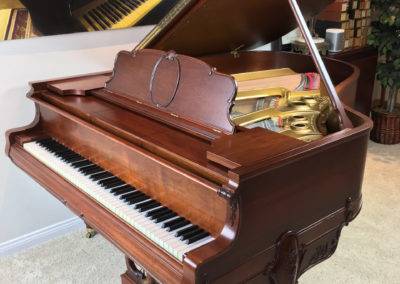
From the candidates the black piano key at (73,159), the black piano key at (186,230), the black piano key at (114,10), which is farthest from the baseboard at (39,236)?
the black piano key at (186,230)

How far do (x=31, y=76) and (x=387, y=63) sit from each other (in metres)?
3.12

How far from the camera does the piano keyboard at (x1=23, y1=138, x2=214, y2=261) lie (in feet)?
4.21

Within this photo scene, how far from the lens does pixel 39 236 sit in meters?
2.62

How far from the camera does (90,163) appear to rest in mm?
1815

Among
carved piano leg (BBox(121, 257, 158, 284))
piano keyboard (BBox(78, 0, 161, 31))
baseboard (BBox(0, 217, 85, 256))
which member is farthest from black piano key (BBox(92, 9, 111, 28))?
carved piano leg (BBox(121, 257, 158, 284))

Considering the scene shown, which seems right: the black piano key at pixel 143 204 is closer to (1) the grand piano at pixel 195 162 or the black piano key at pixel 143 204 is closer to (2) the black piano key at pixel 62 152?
(1) the grand piano at pixel 195 162

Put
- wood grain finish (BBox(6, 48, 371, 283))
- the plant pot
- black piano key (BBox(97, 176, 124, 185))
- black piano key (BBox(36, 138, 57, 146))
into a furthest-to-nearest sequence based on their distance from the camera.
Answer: the plant pot
black piano key (BBox(36, 138, 57, 146))
black piano key (BBox(97, 176, 124, 185))
wood grain finish (BBox(6, 48, 371, 283))

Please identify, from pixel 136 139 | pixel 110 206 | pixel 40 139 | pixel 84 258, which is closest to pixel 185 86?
pixel 136 139

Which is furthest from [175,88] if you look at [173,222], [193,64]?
[173,222]

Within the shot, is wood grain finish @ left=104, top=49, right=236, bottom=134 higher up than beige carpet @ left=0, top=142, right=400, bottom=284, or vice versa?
wood grain finish @ left=104, top=49, right=236, bottom=134

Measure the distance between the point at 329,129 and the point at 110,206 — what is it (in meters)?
0.97

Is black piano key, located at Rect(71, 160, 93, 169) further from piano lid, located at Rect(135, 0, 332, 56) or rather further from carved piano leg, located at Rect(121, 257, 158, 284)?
piano lid, located at Rect(135, 0, 332, 56)

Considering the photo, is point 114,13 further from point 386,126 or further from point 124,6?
point 386,126

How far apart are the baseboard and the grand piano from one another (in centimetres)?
74
